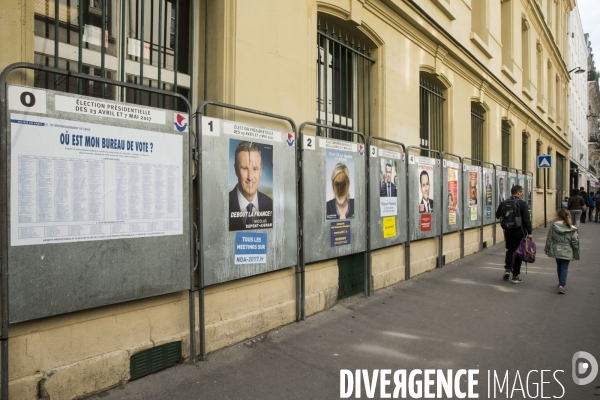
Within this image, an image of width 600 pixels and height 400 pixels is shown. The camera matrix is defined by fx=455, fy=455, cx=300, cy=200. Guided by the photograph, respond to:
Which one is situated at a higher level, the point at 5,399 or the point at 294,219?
the point at 294,219

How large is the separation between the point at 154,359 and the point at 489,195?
10.8 meters

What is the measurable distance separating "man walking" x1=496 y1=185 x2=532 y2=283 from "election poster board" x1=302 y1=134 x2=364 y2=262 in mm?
3154

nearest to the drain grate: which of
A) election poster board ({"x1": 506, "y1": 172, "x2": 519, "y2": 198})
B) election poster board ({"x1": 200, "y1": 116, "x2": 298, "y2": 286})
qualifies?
election poster board ({"x1": 200, "y1": 116, "x2": 298, "y2": 286})

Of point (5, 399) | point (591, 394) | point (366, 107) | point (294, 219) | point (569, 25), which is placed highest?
point (569, 25)

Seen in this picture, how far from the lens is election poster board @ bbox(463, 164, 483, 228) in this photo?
11.0 metres

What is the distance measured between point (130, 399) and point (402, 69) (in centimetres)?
721

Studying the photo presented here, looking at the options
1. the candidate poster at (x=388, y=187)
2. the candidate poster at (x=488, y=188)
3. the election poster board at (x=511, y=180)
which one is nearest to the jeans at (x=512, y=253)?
the candidate poster at (x=388, y=187)

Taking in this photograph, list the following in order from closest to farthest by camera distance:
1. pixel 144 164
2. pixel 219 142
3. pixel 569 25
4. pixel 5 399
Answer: pixel 5 399, pixel 144 164, pixel 219 142, pixel 569 25

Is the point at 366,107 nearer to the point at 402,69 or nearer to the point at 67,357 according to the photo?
the point at 402,69

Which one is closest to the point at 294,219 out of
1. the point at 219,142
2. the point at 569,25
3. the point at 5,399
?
the point at 219,142

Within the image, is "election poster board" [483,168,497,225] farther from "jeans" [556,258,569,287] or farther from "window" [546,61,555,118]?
"window" [546,61,555,118]

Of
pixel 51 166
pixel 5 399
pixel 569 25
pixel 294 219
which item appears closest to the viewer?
pixel 5 399

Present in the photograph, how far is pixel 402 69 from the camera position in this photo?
28.1 ft

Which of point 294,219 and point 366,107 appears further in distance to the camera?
point 366,107
